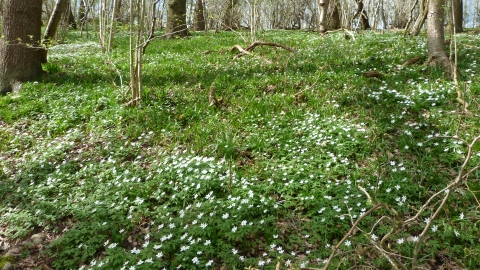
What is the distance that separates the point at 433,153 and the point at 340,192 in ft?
4.59

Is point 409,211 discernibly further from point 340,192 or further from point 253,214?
point 253,214

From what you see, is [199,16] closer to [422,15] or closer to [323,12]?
[323,12]

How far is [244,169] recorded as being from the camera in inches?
176

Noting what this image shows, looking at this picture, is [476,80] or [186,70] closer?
[476,80]

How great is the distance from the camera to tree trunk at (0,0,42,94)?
7.65m

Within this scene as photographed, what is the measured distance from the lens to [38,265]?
360cm

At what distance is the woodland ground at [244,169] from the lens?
3.20 meters

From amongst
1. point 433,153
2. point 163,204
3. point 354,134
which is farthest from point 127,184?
point 433,153

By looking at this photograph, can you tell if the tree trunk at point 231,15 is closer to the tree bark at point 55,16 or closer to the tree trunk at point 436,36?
the tree bark at point 55,16

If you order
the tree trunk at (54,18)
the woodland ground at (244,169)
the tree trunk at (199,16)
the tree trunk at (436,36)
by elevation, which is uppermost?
the tree trunk at (199,16)

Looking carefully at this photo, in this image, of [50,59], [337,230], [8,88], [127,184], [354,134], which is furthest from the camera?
[50,59]

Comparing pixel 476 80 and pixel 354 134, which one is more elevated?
pixel 476 80

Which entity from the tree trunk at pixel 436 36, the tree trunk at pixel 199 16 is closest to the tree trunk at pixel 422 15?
the tree trunk at pixel 436 36

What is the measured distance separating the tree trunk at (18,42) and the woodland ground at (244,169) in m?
0.56
